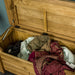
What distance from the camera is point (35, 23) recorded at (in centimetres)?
157

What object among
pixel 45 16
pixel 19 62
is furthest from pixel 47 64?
Answer: pixel 45 16

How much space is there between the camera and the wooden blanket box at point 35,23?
1.34 metres

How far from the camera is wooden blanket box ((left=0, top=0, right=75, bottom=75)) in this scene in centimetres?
134

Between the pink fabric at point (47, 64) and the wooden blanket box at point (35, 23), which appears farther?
the wooden blanket box at point (35, 23)

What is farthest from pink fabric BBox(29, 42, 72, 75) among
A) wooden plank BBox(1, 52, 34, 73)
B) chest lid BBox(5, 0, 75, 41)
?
chest lid BBox(5, 0, 75, 41)

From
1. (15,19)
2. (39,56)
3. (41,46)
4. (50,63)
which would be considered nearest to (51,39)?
(41,46)

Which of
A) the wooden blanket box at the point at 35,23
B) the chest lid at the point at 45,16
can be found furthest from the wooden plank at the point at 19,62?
the chest lid at the point at 45,16

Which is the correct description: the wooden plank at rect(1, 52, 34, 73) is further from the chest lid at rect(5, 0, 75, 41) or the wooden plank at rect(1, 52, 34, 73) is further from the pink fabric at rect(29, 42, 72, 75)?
the chest lid at rect(5, 0, 75, 41)

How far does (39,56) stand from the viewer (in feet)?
4.50

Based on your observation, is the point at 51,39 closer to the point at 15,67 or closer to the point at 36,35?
the point at 36,35

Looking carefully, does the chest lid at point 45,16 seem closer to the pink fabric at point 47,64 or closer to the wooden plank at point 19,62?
the pink fabric at point 47,64

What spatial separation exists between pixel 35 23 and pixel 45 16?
18cm

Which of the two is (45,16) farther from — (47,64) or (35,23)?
(47,64)

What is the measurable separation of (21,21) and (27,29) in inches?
4.7
